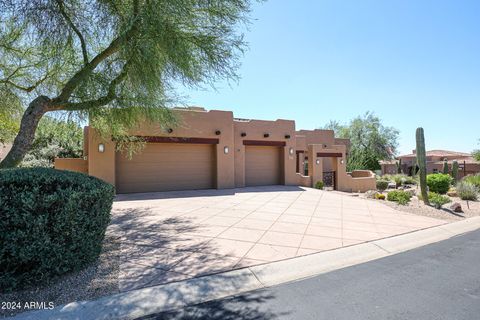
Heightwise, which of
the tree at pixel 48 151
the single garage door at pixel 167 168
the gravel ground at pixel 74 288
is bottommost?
the gravel ground at pixel 74 288

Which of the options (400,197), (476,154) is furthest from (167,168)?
(476,154)

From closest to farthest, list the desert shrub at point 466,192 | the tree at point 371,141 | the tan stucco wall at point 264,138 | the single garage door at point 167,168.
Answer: the desert shrub at point 466,192
the single garage door at point 167,168
the tan stucco wall at point 264,138
the tree at point 371,141

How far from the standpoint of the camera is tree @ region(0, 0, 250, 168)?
5.61m

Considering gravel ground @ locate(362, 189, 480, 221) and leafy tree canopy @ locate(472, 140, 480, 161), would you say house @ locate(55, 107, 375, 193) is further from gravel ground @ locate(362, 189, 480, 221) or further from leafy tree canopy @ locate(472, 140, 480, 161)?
leafy tree canopy @ locate(472, 140, 480, 161)

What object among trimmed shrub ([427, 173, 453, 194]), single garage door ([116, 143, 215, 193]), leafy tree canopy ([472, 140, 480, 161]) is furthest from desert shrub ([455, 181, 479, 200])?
leafy tree canopy ([472, 140, 480, 161])

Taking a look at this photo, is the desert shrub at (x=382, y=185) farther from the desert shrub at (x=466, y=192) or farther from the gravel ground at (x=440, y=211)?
the gravel ground at (x=440, y=211)

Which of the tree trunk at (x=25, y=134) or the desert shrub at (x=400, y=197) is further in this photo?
the desert shrub at (x=400, y=197)

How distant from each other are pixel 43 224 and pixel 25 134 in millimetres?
3512

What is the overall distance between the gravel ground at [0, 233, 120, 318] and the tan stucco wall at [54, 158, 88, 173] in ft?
31.6

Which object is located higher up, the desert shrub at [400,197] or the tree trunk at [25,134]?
the tree trunk at [25,134]

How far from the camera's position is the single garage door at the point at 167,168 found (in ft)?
43.0

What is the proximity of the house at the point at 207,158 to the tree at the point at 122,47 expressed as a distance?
3.44 metres

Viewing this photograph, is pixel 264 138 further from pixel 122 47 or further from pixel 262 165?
pixel 122 47

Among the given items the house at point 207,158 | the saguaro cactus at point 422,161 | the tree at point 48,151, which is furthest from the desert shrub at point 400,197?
the tree at point 48,151
